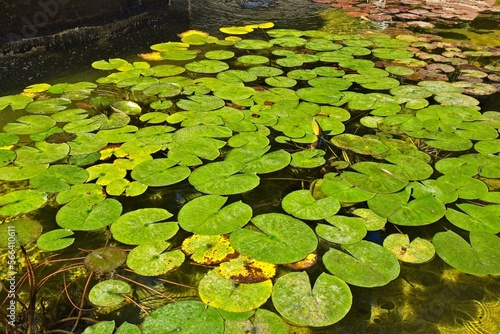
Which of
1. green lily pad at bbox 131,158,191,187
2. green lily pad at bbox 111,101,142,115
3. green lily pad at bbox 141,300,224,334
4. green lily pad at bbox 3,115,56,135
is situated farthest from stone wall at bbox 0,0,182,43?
green lily pad at bbox 141,300,224,334

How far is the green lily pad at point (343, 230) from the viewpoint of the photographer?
5.06 ft

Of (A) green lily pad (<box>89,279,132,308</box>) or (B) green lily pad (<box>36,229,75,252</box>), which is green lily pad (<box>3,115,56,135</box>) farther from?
(A) green lily pad (<box>89,279,132,308</box>)

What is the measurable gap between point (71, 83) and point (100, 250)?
→ 1731 mm

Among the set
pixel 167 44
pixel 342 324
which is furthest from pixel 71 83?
pixel 342 324

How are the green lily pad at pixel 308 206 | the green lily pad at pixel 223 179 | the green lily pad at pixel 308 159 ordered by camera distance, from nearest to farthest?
the green lily pad at pixel 308 206 → the green lily pad at pixel 223 179 → the green lily pad at pixel 308 159

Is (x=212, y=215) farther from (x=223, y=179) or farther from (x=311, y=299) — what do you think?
(x=311, y=299)

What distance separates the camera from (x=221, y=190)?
1767 mm

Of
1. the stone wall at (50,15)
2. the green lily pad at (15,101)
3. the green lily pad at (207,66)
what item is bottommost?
the green lily pad at (207,66)

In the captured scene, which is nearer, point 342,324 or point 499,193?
point 342,324

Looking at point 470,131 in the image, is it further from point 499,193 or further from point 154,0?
point 154,0

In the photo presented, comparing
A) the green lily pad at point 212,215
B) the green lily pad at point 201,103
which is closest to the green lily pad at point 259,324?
the green lily pad at point 212,215

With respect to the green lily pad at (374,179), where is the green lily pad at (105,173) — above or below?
above

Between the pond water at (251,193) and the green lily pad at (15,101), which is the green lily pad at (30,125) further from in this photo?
the green lily pad at (15,101)

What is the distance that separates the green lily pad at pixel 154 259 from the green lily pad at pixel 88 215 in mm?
213
